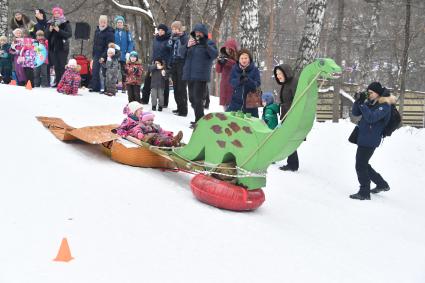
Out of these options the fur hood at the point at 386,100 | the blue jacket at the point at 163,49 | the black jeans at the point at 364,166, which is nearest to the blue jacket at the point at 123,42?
the blue jacket at the point at 163,49

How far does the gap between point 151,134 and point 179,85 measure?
3833 mm

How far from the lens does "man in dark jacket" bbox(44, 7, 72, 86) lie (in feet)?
35.0

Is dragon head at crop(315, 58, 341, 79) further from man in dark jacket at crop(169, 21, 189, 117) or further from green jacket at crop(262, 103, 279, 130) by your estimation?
man in dark jacket at crop(169, 21, 189, 117)

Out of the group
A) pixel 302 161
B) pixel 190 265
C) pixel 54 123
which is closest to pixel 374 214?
pixel 302 161

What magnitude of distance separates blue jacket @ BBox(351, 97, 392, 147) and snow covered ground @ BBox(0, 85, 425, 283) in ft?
2.78

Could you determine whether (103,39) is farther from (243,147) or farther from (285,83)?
(243,147)

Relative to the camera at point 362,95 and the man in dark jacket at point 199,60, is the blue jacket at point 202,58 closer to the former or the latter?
the man in dark jacket at point 199,60

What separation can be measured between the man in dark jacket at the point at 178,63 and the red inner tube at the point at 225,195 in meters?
4.77

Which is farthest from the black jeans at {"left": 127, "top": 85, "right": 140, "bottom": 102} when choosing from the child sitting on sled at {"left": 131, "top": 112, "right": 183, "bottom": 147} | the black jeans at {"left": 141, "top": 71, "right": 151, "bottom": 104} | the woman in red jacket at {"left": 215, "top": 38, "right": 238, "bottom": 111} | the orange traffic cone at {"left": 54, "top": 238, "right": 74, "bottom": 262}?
the orange traffic cone at {"left": 54, "top": 238, "right": 74, "bottom": 262}

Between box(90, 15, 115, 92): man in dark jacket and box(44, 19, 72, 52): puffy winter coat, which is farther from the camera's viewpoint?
box(90, 15, 115, 92): man in dark jacket

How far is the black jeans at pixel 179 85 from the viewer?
975 centimetres

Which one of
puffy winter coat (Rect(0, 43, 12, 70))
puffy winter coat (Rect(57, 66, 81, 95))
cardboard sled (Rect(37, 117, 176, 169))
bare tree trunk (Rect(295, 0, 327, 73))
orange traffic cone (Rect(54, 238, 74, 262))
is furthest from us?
puffy winter coat (Rect(0, 43, 12, 70))

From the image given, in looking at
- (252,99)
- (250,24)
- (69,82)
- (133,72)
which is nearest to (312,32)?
(250,24)

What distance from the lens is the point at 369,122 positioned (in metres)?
6.24
